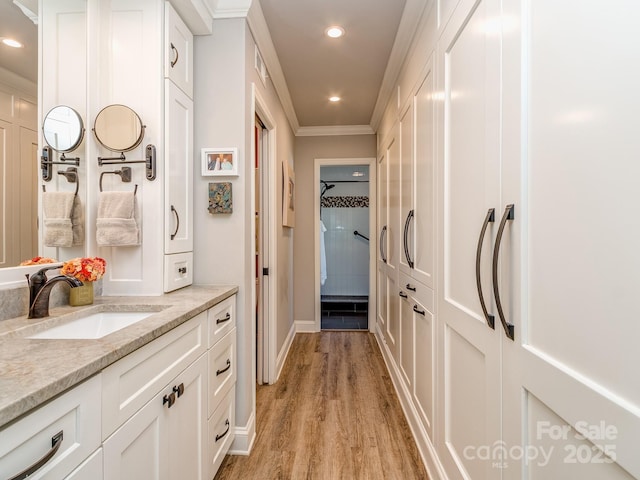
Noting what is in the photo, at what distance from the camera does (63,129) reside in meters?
1.44

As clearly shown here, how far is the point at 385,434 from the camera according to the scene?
2.01m

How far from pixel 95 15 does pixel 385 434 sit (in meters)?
2.78

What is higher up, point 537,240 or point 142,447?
point 537,240

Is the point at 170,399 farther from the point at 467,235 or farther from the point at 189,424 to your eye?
the point at 467,235

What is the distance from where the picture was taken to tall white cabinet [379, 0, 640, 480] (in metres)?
0.59

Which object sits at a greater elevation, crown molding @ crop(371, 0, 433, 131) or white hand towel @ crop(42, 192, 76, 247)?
crown molding @ crop(371, 0, 433, 131)

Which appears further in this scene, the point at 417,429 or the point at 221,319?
the point at 417,429

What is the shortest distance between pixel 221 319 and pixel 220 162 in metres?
0.87

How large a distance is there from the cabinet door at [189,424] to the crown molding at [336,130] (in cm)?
334

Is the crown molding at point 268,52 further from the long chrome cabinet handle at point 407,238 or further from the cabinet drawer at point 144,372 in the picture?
the cabinet drawer at point 144,372

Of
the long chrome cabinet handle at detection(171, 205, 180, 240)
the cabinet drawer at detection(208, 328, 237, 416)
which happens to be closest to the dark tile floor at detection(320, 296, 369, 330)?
the cabinet drawer at detection(208, 328, 237, 416)

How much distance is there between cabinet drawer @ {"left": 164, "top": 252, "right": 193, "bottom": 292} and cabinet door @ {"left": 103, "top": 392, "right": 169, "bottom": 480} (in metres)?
0.67

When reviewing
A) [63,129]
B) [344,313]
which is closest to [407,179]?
[63,129]

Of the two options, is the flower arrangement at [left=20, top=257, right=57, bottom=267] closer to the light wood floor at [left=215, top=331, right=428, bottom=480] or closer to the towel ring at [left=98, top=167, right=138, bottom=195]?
the towel ring at [left=98, top=167, right=138, bottom=195]
